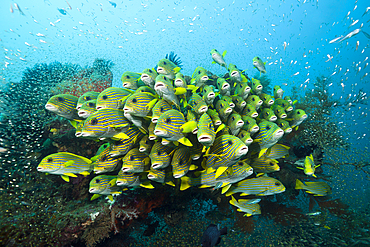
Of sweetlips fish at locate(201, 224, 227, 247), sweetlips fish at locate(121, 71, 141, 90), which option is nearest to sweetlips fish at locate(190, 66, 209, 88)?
sweetlips fish at locate(121, 71, 141, 90)

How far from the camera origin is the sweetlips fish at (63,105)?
2.41 metres

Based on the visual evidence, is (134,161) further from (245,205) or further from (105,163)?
(245,205)

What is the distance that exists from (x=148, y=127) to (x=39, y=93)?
229 inches

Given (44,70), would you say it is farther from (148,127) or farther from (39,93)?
(148,127)

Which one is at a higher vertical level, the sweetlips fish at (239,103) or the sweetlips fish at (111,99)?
the sweetlips fish at (239,103)

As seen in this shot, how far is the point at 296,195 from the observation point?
4.28 m

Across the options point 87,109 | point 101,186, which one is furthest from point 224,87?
point 101,186

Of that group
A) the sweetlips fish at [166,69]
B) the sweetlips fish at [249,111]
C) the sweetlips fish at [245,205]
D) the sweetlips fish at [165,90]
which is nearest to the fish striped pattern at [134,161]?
the sweetlips fish at [165,90]

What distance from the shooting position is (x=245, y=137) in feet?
8.20

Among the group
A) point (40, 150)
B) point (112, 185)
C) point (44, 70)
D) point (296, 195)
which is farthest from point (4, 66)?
point (296, 195)

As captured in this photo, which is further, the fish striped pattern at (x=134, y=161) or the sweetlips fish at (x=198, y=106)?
the sweetlips fish at (x=198, y=106)

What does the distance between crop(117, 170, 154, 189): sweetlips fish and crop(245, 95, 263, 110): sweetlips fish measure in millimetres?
2684

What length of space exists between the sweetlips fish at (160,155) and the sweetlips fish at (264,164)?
169 cm

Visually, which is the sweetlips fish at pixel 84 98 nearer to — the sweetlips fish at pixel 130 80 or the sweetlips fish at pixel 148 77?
the sweetlips fish at pixel 130 80
